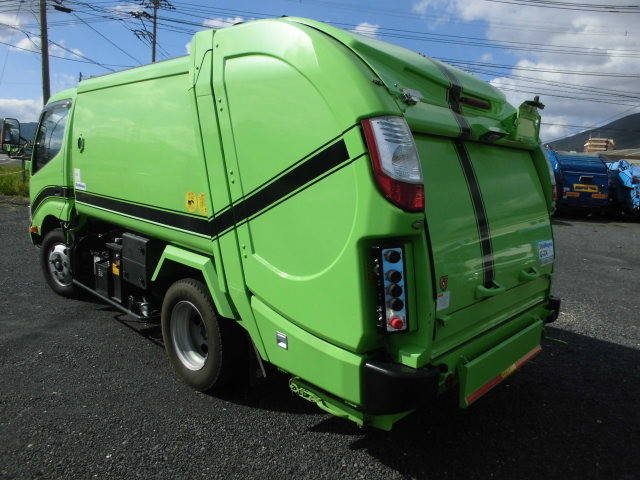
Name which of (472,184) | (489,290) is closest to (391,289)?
(489,290)

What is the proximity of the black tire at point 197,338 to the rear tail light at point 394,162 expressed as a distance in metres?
1.63

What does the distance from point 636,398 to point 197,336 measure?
3.49 m

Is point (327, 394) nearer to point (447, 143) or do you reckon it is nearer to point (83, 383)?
point (447, 143)

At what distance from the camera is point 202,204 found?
3.13 m

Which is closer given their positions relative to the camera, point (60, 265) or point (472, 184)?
point (472, 184)

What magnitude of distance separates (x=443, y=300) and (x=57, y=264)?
489cm

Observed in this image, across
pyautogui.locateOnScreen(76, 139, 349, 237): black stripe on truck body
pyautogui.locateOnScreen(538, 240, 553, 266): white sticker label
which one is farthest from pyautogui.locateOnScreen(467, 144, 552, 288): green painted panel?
pyautogui.locateOnScreen(76, 139, 349, 237): black stripe on truck body

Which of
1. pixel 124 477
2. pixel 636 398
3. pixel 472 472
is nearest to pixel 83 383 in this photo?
pixel 124 477

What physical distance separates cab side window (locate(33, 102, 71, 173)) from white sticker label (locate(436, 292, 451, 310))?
4.35 meters

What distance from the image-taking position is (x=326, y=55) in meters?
2.34

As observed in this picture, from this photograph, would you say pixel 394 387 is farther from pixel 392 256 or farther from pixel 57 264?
pixel 57 264

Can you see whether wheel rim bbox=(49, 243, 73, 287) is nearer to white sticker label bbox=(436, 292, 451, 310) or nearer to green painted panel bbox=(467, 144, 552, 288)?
white sticker label bbox=(436, 292, 451, 310)

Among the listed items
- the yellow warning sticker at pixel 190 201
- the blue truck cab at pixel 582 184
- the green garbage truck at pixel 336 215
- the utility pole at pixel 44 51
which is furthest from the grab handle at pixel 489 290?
the utility pole at pixel 44 51

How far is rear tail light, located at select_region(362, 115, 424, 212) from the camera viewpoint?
2.21m
